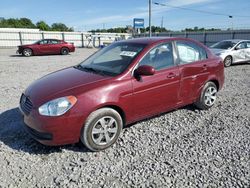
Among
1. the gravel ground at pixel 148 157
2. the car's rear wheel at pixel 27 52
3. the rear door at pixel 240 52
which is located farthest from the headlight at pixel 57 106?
the car's rear wheel at pixel 27 52

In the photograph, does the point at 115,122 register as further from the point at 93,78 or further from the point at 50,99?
the point at 50,99

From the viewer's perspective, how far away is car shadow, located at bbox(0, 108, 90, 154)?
3.50 metres

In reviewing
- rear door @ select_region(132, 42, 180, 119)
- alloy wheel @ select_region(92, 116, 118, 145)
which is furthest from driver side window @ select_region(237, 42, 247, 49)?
alloy wheel @ select_region(92, 116, 118, 145)

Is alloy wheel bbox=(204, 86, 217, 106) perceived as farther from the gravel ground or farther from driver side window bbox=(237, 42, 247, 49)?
driver side window bbox=(237, 42, 247, 49)

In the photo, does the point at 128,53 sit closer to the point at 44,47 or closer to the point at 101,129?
the point at 101,129

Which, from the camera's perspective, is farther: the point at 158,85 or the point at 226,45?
the point at 226,45

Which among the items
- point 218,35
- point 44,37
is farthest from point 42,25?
point 218,35

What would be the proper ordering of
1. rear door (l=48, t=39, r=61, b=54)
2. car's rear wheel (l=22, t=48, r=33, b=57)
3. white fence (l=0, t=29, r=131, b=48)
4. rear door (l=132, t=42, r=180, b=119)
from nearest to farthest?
1. rear door (l=132, t=42, r=180, b=119)
2. car's rear wheel (l=22, t=48, r=33, b=57)
3. rear door (l=48, t=39, r=61, b=54)
4. white fence (l=0, t=29, r=131, b=48)

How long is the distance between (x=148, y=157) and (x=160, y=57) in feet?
5.92

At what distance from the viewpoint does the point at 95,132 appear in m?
3.39

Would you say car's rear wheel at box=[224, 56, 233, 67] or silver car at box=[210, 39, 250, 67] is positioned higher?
silver car at box=[210, 39, 250, 67]

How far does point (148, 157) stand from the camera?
328 cm

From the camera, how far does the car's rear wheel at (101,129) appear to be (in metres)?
Answer: 3.30

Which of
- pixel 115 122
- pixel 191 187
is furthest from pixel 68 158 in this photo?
pixel 191 187
